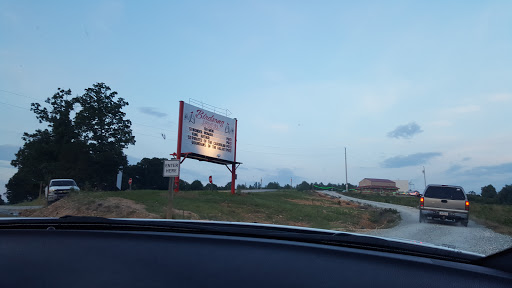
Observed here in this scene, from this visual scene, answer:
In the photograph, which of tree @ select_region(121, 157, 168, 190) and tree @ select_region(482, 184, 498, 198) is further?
tree @ select_region(121, 157, 168, 190)

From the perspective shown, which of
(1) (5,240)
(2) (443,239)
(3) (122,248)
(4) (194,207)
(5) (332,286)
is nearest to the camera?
(5) (332,286)

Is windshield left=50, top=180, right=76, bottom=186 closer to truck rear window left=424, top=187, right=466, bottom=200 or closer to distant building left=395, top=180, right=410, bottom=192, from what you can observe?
truck rear window left=424, top=187, right=466, bottom=200

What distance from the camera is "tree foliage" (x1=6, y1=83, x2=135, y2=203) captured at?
43844 millimetres

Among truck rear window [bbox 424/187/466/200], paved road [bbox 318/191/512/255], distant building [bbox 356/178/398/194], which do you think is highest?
distant building [bbox 356/178/398/194]

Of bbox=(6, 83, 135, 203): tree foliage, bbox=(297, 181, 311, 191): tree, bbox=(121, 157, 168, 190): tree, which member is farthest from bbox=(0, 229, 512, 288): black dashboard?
bbox=(297, 181, 311, 191): tree

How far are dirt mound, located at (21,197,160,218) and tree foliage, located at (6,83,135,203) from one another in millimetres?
25724

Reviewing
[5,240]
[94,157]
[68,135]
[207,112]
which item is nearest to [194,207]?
[207,112]

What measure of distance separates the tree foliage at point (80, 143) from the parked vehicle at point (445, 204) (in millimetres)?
38775

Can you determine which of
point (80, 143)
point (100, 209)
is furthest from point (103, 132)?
point (100, 209)

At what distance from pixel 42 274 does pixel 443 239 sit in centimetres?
1241

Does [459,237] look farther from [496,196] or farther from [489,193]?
[489,193]

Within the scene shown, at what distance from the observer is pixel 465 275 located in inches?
57.1

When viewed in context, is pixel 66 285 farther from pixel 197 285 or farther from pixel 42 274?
pixel 197 285

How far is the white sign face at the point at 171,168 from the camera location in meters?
11.7
